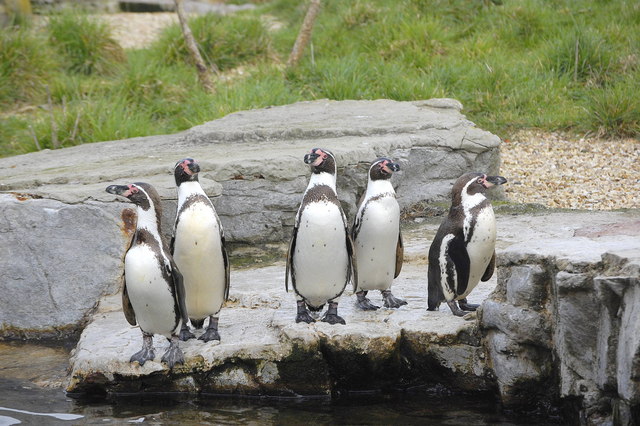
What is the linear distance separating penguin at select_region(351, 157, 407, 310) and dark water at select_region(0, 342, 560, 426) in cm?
64

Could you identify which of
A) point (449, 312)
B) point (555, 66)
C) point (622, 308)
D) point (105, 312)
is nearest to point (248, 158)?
point (105, 312)

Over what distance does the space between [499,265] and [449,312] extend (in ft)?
2.06

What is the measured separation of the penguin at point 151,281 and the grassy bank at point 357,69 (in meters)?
4.55

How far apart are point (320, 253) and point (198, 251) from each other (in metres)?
0.64

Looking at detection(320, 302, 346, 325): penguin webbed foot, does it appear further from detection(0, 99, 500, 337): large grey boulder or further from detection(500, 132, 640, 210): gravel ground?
detection(500, 132, 640, 210): gravel ground

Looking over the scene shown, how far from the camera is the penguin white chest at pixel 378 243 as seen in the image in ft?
16.2

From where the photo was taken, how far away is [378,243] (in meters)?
4.96

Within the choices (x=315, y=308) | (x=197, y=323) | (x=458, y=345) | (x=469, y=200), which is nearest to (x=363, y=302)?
(x=315, y=308)

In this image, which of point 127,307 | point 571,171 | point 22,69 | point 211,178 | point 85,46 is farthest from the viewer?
point 85,46

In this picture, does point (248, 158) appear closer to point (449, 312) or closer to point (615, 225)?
point (449, 312)

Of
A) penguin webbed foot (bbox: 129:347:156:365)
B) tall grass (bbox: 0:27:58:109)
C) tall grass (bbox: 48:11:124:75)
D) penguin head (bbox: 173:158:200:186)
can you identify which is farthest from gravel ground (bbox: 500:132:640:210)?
tall grass (bbox: 0:27:58:109)

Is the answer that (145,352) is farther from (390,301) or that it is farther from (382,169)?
(382,169)

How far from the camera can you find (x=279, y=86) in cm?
1005

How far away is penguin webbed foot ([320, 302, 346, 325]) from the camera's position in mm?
4750
